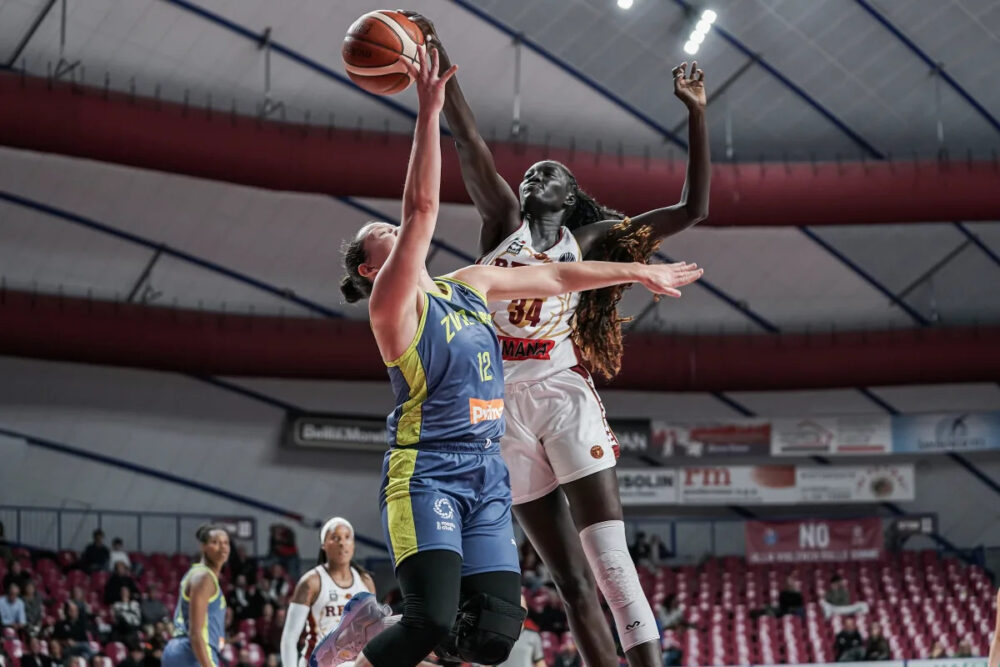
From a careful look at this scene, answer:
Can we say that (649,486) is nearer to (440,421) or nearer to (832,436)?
(832,436)

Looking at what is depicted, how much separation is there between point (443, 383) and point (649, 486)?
22.6m

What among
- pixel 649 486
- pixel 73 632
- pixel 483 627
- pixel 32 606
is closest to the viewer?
pixel 483 627

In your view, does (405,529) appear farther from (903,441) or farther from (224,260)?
(903,441)

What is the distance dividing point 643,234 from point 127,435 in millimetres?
20467

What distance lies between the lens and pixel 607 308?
20.1ft

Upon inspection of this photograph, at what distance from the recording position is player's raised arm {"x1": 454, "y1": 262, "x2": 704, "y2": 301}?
5.03 metres

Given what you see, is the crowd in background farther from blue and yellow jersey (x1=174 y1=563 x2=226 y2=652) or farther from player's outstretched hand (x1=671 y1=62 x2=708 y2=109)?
player's outstretched hand (x1=671 y1=62 x2=708 y2=109)

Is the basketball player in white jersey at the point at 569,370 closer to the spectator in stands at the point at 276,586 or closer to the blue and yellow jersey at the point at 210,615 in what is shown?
the blue and yellow jersey at the point at 210,615

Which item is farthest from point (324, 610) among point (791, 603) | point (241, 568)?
point (791, 603)

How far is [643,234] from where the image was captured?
19.7 ft

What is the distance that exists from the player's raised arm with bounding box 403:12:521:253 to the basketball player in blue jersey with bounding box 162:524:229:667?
14.0 feet

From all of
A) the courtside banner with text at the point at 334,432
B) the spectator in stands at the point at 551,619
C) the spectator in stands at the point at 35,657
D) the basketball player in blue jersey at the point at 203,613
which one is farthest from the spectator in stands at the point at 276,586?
the basketball player in blue jersey at the point at 203,613

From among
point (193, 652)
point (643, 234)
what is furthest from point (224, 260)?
point (643, 234)

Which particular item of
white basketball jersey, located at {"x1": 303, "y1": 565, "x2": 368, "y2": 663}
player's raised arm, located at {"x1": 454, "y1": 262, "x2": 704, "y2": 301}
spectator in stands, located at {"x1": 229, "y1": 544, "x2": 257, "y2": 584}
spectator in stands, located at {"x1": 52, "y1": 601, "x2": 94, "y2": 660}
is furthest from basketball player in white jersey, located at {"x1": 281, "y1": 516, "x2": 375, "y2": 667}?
spectator in stands, located at {"x1": 229, "y1": 544, "x2": 257, "y2": 584}
